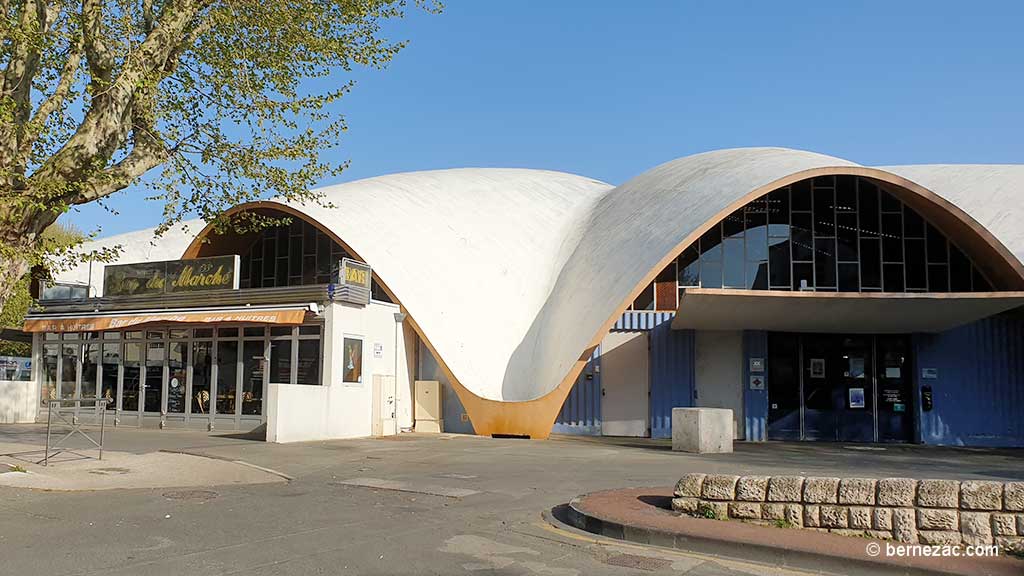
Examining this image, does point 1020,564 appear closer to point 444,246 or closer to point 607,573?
point 607,573

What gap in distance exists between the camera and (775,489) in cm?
830

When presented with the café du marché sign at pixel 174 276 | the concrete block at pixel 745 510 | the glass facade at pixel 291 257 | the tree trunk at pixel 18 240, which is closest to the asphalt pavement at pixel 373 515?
the concrete block at pixel 745 510

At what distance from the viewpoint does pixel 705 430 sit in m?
17.5

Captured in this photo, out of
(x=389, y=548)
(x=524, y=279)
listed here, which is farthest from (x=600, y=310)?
(x=389, y=548)

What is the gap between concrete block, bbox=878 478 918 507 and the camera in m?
7.53

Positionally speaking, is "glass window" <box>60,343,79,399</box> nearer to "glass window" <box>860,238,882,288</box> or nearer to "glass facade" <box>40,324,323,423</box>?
"glass facade" <box>40,324,323,423</box>

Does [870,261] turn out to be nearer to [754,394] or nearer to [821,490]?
[754,394]

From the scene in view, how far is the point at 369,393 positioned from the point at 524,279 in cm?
617

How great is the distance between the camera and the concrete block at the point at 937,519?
7352mm

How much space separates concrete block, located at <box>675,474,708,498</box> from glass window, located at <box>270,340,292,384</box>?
1353 centimetres

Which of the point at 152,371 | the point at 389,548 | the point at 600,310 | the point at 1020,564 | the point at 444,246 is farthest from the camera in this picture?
the point at 444,246

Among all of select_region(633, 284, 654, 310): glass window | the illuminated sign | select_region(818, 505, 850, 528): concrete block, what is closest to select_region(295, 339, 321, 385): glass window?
the illuminated sign

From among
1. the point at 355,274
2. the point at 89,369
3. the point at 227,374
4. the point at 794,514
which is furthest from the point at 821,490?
the point at 89,369

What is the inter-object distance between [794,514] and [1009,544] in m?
1.76
